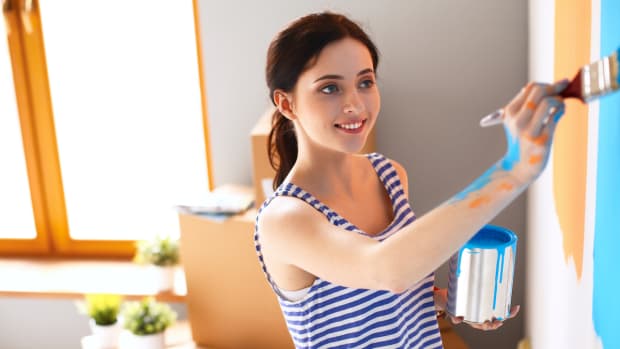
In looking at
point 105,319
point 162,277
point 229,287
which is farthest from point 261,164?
point 105,319

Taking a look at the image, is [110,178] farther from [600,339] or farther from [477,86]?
[600,339]

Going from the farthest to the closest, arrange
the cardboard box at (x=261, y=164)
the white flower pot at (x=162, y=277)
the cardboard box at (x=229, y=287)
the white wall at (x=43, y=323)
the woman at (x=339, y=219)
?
the white wall at (x=43, y=323) < the white flower pot at (x=162, y=277) < the cardboard box at (x=229, y=287) < the cardboard box at (x=261, y=164) < the woman at (x=339, y=219)

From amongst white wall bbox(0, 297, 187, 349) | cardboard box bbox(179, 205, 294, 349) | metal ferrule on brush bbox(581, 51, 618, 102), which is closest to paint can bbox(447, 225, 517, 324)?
metal ferrule on brush bbox(581, 51, 618, 102)

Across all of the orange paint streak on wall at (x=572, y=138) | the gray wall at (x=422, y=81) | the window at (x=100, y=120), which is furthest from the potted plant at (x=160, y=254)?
the orange paint streak on wall at (x=572, y=138)

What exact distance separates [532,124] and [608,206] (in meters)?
0.15

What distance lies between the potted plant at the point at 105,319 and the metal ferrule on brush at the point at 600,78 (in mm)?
1992

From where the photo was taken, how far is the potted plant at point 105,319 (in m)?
2.29

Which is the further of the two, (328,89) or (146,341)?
(146,341)

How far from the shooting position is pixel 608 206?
0.70 meters

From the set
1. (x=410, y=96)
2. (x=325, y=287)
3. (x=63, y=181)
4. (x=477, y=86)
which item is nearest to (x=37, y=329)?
(x=63, y=181)

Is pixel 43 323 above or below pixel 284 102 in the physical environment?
below

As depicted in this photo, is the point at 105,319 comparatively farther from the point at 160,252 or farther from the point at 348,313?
the point at 348,313

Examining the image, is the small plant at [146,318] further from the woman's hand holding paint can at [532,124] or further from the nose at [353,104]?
the woman's hand holding paint can at [532,124]

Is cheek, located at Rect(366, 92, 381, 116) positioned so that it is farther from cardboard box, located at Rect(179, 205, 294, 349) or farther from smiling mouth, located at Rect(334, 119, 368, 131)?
cardboard box, located at Rect(179, 205, 294, 349)
